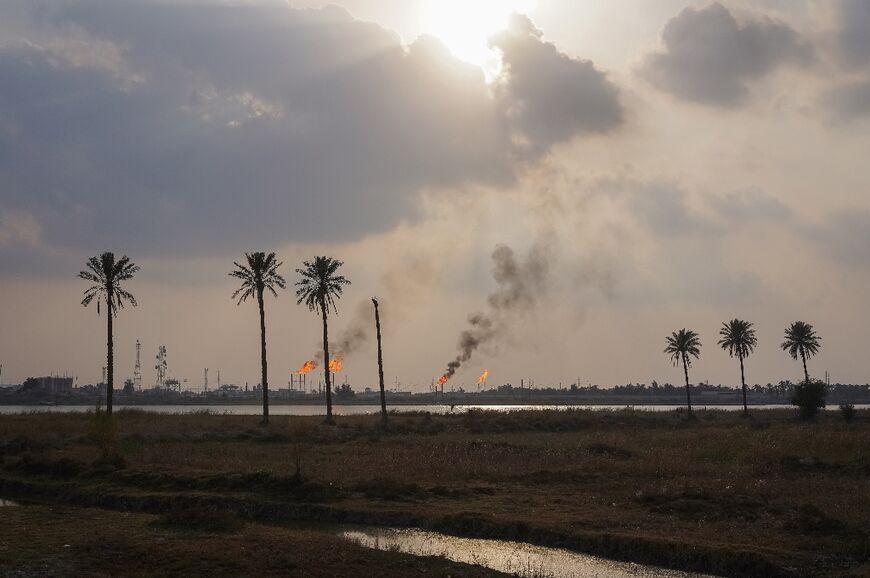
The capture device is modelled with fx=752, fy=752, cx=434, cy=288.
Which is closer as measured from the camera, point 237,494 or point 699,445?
point 237,494

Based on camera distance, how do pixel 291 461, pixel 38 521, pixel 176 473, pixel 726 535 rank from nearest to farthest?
pixel 726 535 → pixel 38 521 → pixel 176 473 → pixel 291 461

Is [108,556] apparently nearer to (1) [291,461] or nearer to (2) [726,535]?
(2) [726,535]

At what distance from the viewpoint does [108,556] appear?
69.3 ft

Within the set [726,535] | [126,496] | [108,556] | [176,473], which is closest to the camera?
[108,556]

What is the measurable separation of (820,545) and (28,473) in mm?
37442

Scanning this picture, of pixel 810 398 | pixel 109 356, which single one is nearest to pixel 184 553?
pixel 109 356

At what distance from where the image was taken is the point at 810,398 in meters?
92.4

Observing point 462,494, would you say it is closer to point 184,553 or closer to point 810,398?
point 184,553

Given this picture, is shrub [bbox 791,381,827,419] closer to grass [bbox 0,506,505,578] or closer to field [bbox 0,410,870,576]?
field [bbox 0,410,870,576]

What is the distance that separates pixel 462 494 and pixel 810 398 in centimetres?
7419

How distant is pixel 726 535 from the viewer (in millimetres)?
24688

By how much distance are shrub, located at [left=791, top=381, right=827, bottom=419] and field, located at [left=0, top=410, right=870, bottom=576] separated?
39399 mm

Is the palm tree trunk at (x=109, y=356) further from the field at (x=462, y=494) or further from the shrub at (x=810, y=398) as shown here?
the shrub at (x=810, y=398)

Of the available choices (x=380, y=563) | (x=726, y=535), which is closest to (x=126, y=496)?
(x=380, y=563)
